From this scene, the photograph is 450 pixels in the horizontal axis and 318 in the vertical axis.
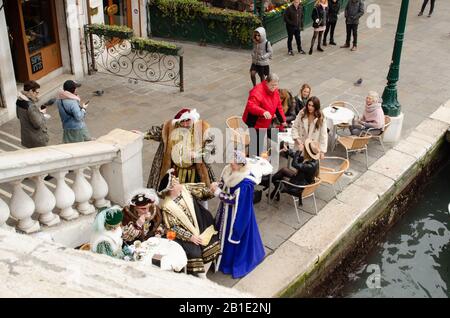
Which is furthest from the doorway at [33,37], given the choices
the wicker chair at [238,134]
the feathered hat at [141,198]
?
the feathered hat at [141,198]

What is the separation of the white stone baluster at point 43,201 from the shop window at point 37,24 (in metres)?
6.56

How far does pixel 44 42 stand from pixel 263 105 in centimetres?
561

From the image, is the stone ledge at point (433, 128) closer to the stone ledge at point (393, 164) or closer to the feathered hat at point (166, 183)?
the stone ledge at point (393, 164)

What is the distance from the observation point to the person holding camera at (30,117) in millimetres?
7324

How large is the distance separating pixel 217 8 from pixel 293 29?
2168 millimetres

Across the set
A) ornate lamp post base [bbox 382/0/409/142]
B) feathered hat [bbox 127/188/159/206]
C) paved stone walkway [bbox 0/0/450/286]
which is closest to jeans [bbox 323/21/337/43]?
paved stone walkway [bbox 0/0/450/286]

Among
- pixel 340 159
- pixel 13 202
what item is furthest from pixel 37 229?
pixel 340 159

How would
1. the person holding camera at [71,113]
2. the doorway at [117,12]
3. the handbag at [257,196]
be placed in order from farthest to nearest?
1. the doorway at [117,12]
2. the handbag at [257,196]
3. the person holding camera at [71,113]

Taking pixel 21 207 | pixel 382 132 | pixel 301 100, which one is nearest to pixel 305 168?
pixel 301 100

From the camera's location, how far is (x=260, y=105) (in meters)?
8.25

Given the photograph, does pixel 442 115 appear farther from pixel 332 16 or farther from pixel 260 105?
pixel 332 16

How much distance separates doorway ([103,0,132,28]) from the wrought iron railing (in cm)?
71

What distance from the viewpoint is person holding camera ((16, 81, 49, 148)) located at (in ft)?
24.0
